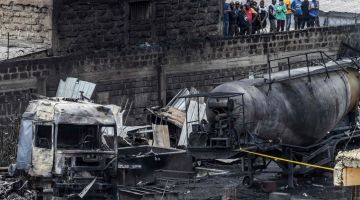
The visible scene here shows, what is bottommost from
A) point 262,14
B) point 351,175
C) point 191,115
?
point 191,115

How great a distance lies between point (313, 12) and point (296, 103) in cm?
1162

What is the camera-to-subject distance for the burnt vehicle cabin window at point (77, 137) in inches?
771

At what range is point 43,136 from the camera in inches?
776

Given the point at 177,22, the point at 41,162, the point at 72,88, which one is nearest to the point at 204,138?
the point at 41,162

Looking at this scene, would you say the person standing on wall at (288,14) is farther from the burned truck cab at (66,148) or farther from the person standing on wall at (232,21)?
the burned truck cab at (66,148)

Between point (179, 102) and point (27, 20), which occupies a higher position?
point (27, 20)

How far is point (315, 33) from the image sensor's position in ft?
107

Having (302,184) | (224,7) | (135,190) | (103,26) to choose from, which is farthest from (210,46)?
(135,190)

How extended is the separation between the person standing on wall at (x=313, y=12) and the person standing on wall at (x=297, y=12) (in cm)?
38

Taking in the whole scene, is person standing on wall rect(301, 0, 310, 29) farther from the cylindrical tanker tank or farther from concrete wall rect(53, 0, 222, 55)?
the cylindrical tanker tank

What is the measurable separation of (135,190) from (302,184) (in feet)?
17.3

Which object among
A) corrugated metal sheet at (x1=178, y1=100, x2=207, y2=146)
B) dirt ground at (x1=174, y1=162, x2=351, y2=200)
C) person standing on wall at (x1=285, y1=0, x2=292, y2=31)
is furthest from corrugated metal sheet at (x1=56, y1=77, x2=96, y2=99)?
person standing on wall at (x1=285, y1=0, x2=292, y2=31)

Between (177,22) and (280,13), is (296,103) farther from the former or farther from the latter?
(280,13)

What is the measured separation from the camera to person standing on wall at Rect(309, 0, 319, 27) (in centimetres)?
3228
